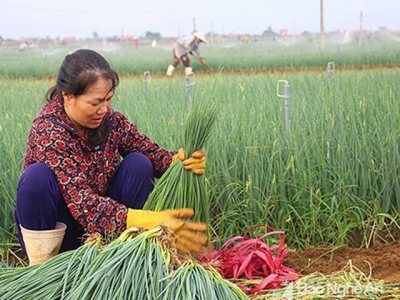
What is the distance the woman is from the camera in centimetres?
204

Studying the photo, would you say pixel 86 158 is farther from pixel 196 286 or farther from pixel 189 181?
pixel 196 286

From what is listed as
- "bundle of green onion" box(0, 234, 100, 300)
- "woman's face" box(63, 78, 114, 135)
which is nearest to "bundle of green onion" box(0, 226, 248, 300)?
"bundle of green onion" box(0, 234, 100, 300)

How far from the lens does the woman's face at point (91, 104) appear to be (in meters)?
2.12

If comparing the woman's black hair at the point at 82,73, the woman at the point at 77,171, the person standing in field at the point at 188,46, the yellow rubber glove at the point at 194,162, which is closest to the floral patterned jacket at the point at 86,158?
the woman at the point at 77,171

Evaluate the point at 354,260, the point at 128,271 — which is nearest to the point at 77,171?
the point at 128,271

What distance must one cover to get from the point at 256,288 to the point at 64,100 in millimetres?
917

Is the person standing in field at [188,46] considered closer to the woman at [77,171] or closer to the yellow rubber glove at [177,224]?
the woman at [77,171]

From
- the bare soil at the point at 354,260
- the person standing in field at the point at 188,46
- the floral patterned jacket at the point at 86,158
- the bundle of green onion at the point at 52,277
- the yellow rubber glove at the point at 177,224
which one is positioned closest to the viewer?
the bundle of green onion at the point at 52,277

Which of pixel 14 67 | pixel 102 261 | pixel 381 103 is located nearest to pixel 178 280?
pixel 102 261

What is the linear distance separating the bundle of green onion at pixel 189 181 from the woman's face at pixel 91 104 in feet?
0.94

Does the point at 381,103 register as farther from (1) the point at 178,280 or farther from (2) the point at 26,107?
(2) the point at 26,107

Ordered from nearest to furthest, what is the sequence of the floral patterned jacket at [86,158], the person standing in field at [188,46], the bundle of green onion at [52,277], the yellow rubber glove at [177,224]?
the bundle of green onion at [52,277], the yellow rubber glove at [177,224], the floral patterned jacket at [86,158], the person standing in field at [188,46]

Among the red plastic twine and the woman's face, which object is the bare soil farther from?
the woman's face

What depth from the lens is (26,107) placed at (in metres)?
5.38
